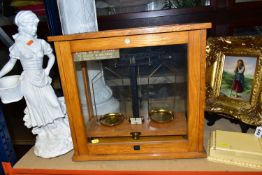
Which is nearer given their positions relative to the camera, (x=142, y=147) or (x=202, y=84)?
(x=202, y=84)

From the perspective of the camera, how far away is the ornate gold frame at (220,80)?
816mm

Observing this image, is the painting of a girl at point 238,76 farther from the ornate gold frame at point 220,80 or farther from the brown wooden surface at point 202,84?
the brown wooden surface at point 202,84

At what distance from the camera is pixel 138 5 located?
3.52ft

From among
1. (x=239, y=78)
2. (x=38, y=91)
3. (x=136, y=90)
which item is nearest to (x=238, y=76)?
(x=239, y=78)

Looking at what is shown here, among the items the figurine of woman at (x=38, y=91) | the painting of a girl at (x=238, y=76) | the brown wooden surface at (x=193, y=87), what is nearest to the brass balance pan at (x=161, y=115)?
the brown wooden surface at (x=193, y=87)

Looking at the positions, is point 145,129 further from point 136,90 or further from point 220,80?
point 220,80

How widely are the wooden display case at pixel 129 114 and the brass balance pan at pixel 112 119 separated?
2 cm

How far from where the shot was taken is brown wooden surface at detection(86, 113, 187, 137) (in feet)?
2.63

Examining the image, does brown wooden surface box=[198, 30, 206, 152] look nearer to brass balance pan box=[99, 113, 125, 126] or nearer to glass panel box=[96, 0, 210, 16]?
brass balance pan box=[99, 113, 125, 126]

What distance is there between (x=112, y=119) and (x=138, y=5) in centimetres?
58

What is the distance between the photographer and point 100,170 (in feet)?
2.50

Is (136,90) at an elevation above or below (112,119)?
above

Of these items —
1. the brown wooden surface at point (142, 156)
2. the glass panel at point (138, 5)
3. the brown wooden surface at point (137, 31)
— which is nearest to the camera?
the brown wooden surface at point (137, 31)

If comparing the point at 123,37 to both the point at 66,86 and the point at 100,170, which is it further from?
Answer: the point at 100,170
